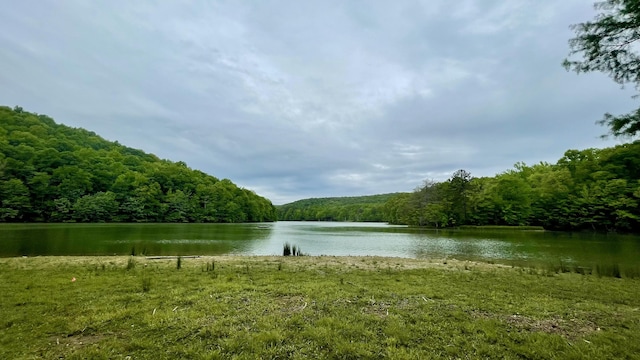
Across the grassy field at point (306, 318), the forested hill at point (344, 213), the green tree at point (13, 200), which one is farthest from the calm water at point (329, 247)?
→ the forested hill at point (344, 213)

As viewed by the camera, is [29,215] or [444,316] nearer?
[444,316]

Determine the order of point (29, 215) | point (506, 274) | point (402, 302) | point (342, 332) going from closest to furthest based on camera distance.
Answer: point (342, 332)
point (402, 302)
point (506, 274)
point (29, 215)

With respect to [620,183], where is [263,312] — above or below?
below

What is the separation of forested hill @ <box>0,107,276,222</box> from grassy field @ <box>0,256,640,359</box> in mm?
64133

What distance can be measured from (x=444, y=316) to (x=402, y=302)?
115cm

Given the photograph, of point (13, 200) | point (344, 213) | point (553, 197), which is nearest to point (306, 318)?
point (553, 197)

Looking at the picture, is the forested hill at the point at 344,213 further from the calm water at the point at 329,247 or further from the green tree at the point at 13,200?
the green tree at the point at 13,200

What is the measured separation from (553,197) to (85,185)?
92580 millimetres

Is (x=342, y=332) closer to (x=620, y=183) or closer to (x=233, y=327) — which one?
(x=233, y=327)

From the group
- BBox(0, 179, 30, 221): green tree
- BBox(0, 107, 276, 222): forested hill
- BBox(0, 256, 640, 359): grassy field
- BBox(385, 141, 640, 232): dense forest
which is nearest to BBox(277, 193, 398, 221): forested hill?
BBox(385, 141, 640, 232): dense forest

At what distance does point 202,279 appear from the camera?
9.38m

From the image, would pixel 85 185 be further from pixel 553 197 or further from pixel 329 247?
pixel 553 197

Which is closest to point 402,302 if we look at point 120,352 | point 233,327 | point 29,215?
point 233,327

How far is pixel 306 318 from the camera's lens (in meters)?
5.75
